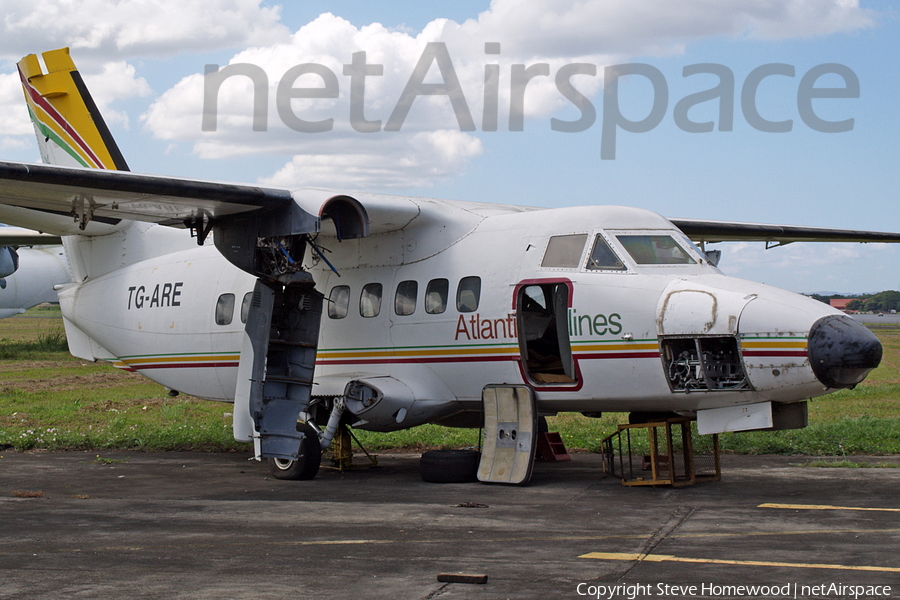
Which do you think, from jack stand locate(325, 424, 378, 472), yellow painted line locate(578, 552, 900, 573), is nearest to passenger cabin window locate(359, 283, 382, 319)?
jack stand locate(325, 424, 378, 472)

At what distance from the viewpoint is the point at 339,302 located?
Result: 14156 mm

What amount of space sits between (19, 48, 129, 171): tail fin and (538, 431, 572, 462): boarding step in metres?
9.22

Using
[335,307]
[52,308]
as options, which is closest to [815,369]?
[335,307]

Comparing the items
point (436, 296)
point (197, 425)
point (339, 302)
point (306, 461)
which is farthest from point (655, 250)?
point (197, 425)

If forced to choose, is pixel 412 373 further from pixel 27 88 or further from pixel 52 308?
pixel 52 308

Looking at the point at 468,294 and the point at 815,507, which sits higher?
the point at 468,294

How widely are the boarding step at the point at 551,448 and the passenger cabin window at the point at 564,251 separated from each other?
380 centimetres

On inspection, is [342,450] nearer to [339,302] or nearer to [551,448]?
[339,302]

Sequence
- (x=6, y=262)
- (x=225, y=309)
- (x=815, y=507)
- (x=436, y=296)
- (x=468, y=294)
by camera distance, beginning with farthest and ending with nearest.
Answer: (x=6, y=262) → (x=225, y=309) → (x=436, y=296) → (x=468, y=294) → (x=815, y=507)

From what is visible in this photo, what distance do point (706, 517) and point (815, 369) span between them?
2.01m

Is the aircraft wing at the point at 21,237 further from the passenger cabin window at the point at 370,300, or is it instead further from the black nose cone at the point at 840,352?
the black nose cone at the point at 840,352

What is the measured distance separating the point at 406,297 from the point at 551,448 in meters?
3.47

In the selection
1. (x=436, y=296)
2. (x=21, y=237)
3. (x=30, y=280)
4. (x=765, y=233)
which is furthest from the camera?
(x=30, y=280)

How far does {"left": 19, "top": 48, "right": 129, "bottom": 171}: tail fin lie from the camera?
1755 cm
